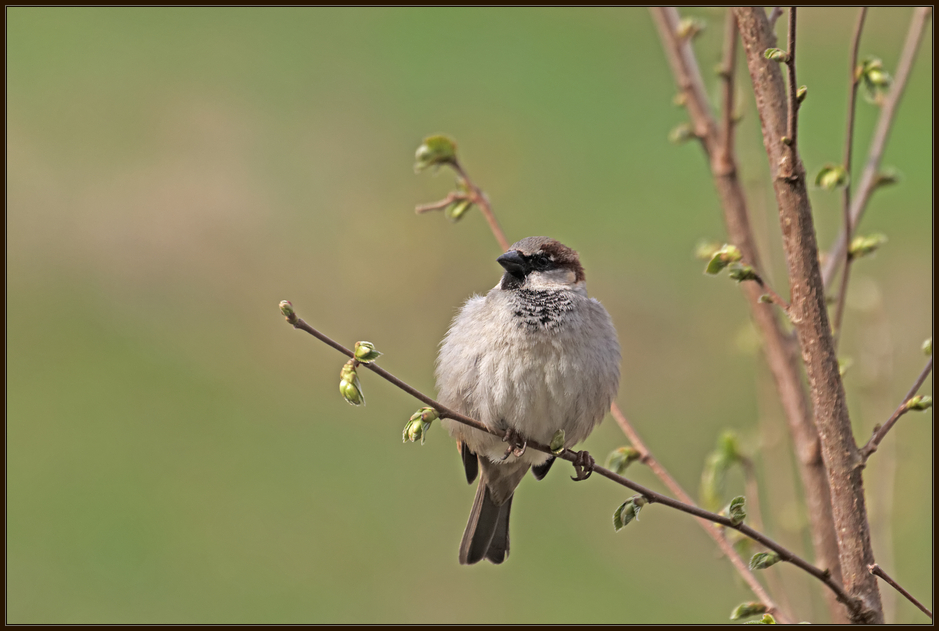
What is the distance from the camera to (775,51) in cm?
127

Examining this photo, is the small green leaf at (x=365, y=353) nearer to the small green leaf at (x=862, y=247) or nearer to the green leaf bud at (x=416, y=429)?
the green leaf bud at (x=416, y=429)

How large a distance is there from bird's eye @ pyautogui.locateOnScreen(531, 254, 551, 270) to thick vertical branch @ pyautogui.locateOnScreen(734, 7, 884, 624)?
87 cm

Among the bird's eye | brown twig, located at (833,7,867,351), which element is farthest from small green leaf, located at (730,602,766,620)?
the bird's eye

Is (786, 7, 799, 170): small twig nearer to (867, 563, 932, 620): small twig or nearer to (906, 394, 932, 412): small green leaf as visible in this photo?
(906, 394, 932, 412): small green leaf

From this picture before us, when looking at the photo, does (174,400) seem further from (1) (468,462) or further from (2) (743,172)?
(2) (743,172)

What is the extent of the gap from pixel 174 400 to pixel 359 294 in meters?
1.48

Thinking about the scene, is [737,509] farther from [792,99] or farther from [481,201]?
[481,201]

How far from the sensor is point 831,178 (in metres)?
1.47

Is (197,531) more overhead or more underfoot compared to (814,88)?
more underfoot

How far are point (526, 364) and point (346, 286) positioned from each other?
4.48 metres

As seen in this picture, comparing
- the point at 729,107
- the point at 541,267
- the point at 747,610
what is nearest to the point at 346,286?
the point at 541,267

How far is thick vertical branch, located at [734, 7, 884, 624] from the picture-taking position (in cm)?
136

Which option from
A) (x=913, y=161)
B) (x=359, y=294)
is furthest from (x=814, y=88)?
(x=359, y=294)

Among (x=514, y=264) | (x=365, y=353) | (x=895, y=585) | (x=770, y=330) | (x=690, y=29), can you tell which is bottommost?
(x=895, y=585)
